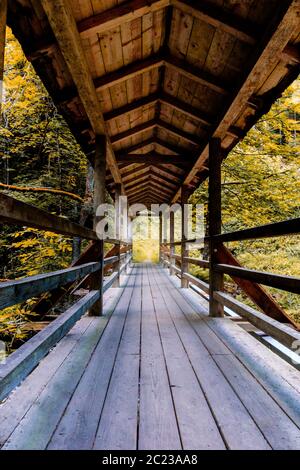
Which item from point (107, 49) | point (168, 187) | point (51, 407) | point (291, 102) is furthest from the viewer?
point (168, 187)

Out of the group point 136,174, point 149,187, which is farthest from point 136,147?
point 149,187

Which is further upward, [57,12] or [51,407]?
[57,12]

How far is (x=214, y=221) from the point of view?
337cm

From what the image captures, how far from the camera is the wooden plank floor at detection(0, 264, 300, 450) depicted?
1156 mm

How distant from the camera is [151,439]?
1.14 m

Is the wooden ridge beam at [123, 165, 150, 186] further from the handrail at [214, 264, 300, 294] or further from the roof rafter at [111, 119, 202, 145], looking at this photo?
the handrail at [214, 264, 300, 294]

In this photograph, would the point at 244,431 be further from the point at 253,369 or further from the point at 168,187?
the point at 168,187

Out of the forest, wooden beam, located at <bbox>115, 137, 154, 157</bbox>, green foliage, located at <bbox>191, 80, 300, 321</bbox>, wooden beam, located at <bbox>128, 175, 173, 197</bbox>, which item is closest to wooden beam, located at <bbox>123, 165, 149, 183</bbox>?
wooden beam, located at <bbox>128, 175, 173, 197</bbox>

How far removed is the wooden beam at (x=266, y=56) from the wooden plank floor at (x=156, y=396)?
7.00 ft

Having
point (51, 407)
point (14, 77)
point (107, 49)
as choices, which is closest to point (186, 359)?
point (51, 407)

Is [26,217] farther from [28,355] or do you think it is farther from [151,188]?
[151,188]

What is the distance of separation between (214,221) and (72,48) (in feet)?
7.29

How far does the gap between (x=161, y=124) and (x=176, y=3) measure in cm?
209

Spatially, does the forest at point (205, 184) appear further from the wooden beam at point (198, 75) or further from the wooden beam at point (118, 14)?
the wooden beam at point (118, 14)
